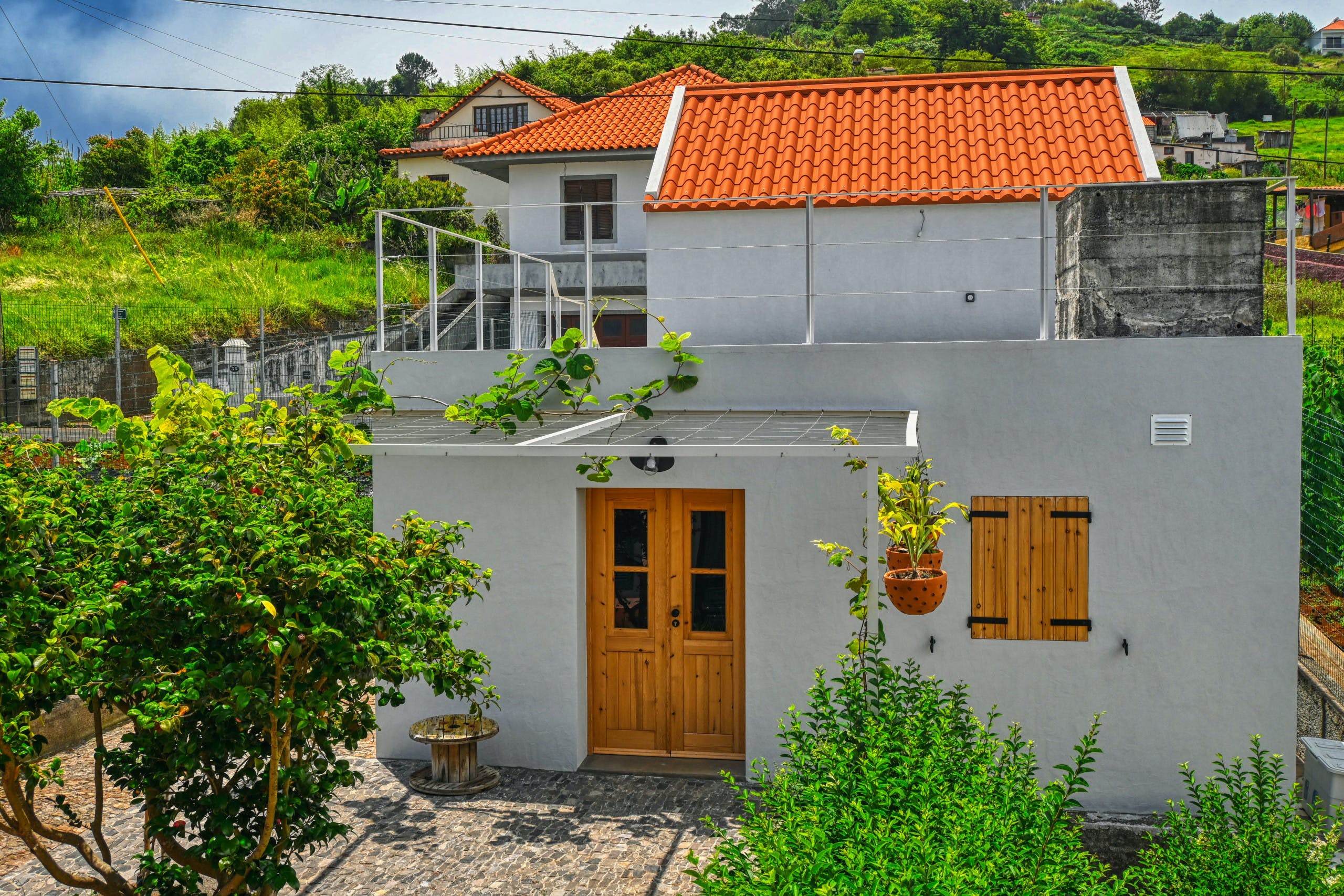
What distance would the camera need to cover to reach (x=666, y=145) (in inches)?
504

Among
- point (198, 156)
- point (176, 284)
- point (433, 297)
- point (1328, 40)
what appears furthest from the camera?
point (1328, 40)

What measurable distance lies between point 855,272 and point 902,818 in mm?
8001

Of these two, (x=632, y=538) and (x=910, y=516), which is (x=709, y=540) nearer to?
(x=632, y=538)

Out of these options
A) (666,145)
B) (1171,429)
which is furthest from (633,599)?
(666,145)

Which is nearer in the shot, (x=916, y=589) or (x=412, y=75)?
(x=916, y=589)

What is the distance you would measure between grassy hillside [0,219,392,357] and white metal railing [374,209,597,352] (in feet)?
7.39

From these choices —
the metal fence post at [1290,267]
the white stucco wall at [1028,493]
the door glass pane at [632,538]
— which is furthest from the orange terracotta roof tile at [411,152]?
the metal fence post at [1290,267]

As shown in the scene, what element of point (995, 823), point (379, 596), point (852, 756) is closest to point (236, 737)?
point (379, 596)

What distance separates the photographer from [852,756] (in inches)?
203

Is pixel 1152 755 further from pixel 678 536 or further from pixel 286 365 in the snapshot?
pixel 286 365

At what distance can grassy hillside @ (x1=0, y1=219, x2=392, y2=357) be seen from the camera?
2145 centimetres

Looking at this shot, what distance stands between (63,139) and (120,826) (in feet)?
138

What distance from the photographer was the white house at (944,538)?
809cm

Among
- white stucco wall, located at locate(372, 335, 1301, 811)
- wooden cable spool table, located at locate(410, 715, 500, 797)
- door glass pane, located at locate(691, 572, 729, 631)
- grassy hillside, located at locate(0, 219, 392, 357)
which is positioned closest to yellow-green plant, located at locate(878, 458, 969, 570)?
white stucco wall, located at locate(372, 335, 1301, 811)
